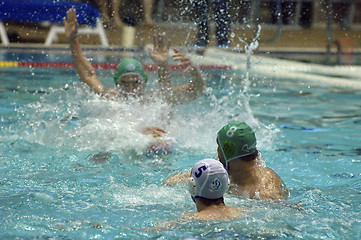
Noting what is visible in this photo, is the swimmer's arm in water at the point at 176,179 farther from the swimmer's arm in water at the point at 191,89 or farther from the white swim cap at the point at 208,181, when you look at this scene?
the swimmer's arm in water at the point at 191,89

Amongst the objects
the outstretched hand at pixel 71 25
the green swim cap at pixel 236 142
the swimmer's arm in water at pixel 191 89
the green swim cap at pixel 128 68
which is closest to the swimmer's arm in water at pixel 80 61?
the outstretched hand at pixel 71 25

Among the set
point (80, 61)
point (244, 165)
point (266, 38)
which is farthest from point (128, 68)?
point (266, 38)

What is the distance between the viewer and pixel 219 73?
8.81 meters

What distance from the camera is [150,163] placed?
4547mm

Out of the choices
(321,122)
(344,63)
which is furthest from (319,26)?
(321,122)

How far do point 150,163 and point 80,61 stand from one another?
1.49m

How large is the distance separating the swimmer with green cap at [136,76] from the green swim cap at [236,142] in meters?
1.57

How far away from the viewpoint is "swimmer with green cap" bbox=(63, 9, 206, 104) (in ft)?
16.6

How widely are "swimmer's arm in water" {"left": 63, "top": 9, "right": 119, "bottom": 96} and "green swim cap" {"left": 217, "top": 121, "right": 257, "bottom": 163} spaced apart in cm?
205

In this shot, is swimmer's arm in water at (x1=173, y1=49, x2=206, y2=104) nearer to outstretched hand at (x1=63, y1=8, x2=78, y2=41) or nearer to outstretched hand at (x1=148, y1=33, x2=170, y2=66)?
outstretched hand at (x1=148, y1=33, x2=170, y2=66)

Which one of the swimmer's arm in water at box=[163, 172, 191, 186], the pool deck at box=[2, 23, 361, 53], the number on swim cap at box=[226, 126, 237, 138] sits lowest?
the pool deck at box=[2, 23, 361, 53]

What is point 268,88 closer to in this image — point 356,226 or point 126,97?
point 126,97

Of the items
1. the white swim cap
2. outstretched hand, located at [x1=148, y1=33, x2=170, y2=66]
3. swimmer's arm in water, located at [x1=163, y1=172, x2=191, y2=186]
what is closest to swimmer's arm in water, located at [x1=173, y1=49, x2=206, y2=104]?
outstretched hand, located at [x1=148, y1=33, x2=170, y2=66]

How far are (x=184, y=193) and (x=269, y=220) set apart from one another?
75 centimetres
